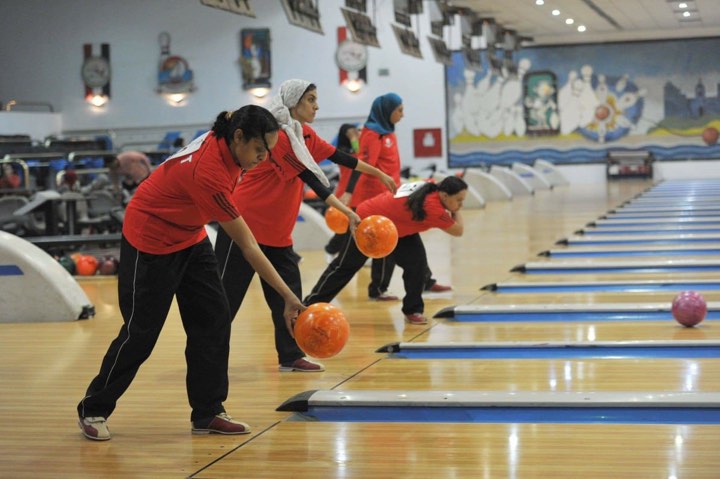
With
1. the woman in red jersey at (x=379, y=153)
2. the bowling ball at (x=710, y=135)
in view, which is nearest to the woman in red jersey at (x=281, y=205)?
the woman in red jersey at (x=379, y=153)

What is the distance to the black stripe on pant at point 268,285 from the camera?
469cm

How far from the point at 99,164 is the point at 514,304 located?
12.2 meters

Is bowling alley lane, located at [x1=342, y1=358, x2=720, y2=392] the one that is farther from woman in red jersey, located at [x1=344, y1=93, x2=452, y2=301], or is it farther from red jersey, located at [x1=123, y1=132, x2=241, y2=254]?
A: woman in red jersey, located at [x1=344, y1=93, x2=452, y2=301]

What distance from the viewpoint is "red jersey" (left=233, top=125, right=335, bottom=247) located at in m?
4.65

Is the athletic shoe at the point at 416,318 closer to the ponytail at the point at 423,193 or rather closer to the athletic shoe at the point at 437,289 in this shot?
the ponytail at the point at 423,193

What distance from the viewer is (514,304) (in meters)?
6.56

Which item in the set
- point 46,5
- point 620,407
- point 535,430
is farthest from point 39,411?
point 46,5

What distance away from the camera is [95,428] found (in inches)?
141

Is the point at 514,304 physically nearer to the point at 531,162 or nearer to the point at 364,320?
the point at 364,320

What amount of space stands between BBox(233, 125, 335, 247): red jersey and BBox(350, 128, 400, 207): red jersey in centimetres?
243

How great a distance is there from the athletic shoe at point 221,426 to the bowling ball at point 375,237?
5.58ft

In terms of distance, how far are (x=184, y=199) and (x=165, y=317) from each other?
395 mm

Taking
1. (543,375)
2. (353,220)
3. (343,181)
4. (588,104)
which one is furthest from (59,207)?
(588,104)

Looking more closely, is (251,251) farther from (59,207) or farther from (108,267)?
(59,207)
